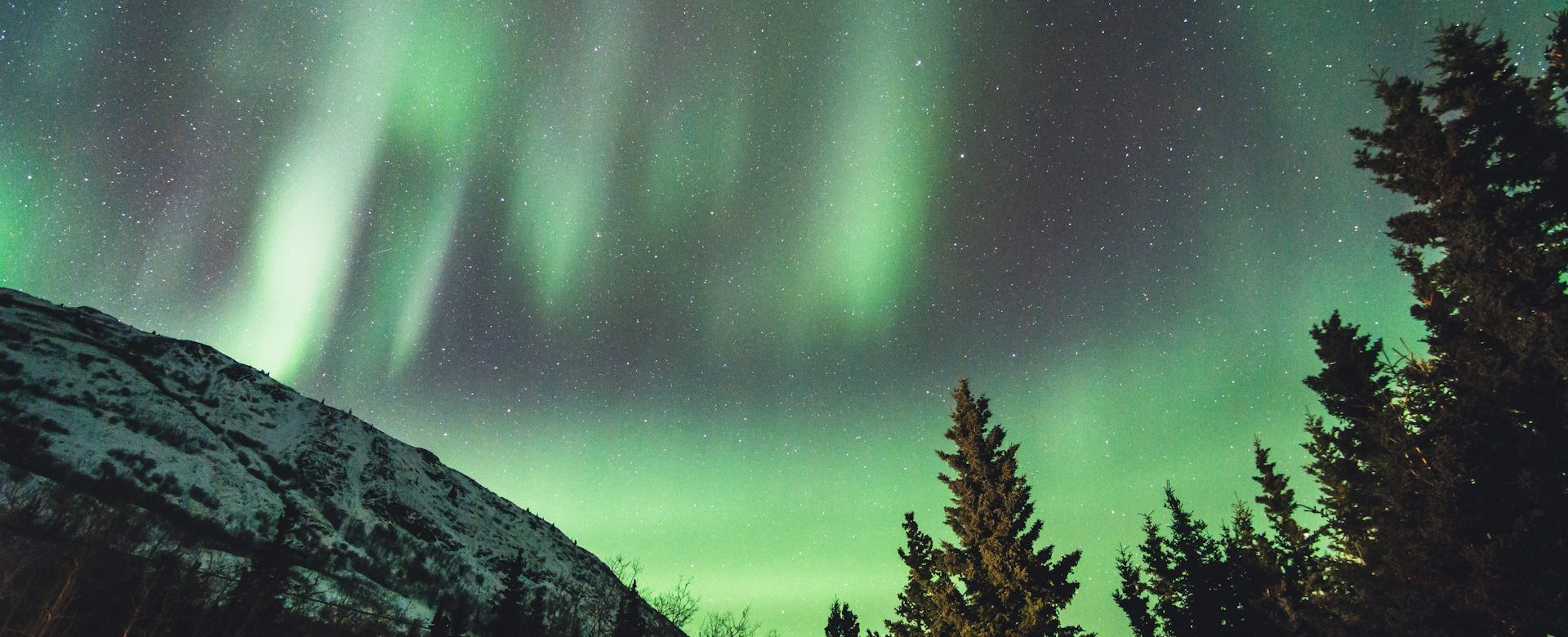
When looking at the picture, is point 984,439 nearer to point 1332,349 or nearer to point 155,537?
point 1332,349

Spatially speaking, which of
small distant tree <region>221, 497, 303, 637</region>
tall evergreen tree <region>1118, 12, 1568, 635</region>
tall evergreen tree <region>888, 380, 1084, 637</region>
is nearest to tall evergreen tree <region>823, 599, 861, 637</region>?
tall evergreen tree <region>888, 380, 1084, 637</region>

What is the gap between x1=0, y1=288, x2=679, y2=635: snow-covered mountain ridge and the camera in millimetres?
91250

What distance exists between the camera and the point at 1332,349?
1603 cm

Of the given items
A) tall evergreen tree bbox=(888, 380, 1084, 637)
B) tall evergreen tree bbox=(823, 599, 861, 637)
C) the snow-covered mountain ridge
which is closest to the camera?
tall evergreen tree bbox=(888, 380, 1084, 637)

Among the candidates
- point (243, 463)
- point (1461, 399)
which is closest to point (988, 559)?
point (1461, 399)

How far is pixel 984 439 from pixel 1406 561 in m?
11.1

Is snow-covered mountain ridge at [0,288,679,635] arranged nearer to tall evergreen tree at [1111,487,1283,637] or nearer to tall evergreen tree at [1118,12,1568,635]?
tall evergreen tree at [1111,487,1283,637]

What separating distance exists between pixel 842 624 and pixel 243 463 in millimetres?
139466

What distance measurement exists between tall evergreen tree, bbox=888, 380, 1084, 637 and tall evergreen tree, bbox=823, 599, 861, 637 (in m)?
15.1

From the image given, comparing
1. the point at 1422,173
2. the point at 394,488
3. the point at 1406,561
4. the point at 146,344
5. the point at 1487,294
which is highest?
the point at 146,344

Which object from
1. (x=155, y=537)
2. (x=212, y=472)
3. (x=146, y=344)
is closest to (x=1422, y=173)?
(x=155, y=537)

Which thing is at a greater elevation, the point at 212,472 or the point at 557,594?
the point at 212,472

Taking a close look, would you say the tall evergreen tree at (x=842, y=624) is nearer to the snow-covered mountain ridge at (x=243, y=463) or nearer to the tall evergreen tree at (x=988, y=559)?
the tall evergreen tree at (x=988, y=559)

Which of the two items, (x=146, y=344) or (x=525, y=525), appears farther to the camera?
(x=525, y=525)
